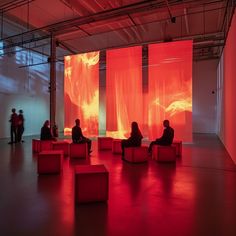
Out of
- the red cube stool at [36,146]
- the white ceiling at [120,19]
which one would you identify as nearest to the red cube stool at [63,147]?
the red cube stool at [36,146]

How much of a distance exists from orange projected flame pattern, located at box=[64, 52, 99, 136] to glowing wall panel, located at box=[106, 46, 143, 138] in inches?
29.9

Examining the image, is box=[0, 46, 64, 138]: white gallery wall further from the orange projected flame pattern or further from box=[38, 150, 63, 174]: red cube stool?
box=[38, 150, 63, 174]: red cube stool

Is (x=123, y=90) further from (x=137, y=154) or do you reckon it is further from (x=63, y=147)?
(x=137, y=154)

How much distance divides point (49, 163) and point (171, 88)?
550cm

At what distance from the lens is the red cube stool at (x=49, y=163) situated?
511cm

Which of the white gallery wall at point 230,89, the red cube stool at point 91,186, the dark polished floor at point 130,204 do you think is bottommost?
the dark polished floor at point 130,204

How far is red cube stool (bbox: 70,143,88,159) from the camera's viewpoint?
7.00 m

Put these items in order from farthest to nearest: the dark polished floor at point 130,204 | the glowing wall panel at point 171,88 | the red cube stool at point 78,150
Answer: the glowing wall panel at point 171,88 < the red cube stool at point 78,150 < the dark polished floor at point 130,204

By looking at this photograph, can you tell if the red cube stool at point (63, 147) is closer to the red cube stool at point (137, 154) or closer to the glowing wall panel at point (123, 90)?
the red cube stool at point (137, 154)

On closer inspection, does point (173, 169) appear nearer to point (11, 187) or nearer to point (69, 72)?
point (11, 187)

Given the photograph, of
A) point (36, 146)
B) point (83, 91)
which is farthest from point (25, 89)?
point (36, 146)

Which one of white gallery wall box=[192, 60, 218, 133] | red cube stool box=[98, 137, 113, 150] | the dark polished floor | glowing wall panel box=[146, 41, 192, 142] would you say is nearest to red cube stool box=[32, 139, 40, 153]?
red cube stool box=[98, 137, 113, 150]

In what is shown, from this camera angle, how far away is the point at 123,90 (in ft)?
31.2

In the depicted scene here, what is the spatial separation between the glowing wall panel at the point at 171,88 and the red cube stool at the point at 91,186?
582cm
